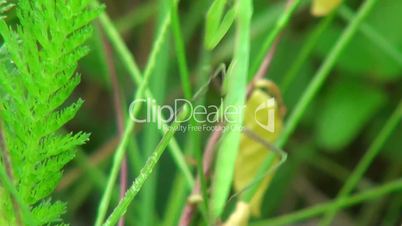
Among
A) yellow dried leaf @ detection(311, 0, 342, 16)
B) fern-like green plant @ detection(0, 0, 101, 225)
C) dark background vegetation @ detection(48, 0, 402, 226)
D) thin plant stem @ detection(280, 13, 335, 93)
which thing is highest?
fern-like green plant @ detection(0, 0, 101, 225)

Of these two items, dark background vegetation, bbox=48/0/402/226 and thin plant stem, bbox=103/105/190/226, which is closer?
thin plant stem, bbox=103/105/190/226

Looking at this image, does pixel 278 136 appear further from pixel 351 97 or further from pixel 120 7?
pixel 120 7

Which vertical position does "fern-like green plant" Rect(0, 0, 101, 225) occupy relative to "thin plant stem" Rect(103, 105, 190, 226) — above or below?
above

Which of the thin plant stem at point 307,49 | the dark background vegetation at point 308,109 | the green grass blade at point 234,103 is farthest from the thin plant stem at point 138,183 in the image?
the dark background vegetation at point 308,109

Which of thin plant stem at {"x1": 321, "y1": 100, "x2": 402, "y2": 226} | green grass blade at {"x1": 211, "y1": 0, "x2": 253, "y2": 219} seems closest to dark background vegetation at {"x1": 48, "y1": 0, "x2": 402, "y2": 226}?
thin plant stem at {"x1": 321, "y1": 100, "x2": 402, "y2": 226}

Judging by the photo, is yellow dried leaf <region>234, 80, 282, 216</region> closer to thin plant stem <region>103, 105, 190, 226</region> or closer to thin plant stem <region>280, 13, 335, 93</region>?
thin plant stem <region>280, 13, 335, 93</region>

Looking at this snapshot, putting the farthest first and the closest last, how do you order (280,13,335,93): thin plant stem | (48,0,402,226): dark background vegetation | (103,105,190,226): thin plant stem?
(48,0,402,226): dark background vegetation → (280,13,335,93): thin plant stem → (103,105,190,226): thin plant stem

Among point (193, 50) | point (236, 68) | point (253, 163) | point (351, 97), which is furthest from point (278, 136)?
point (193, 50)

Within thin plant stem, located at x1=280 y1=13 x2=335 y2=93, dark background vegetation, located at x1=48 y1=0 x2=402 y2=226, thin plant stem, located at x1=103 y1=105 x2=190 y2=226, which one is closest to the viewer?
thin plant stem, located at x1=103 y1=105 x2=190 y2=226

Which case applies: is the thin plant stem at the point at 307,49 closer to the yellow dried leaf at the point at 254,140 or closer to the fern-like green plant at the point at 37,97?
the yellow dried leaf at the point at 254,140
